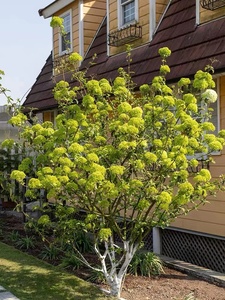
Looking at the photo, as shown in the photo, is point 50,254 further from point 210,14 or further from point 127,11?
point 127,11

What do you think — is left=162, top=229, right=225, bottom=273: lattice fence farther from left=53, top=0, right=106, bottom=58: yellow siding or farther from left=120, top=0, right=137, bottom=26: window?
left=53, top=0, right=106, bottom=58: yellow siding

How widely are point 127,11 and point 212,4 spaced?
9.60 feet

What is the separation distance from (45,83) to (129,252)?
771cm

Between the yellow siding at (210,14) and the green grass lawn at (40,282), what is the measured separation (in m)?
4.79

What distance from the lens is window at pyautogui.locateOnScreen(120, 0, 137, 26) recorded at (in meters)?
9.96

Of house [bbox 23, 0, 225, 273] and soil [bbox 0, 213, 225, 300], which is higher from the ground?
house [bbox 23, 0, 225, 273]

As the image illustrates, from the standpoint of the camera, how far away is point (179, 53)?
797 centimetres

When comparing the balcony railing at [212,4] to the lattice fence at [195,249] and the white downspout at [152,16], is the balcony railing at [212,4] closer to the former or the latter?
the white downspout at [152,16]

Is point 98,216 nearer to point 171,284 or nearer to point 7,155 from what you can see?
point 171,284

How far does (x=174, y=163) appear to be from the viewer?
5531 millimetres

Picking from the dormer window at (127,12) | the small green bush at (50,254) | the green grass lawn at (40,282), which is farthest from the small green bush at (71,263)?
the dormer window at (127,12)

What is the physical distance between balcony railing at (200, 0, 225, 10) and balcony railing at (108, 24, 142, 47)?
2028mm

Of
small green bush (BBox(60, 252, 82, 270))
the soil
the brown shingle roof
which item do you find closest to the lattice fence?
the soil

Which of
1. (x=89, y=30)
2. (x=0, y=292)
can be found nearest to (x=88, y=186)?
(x=0, y=292)
